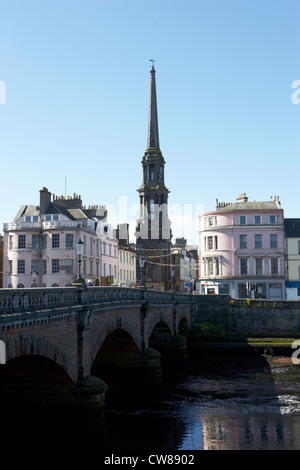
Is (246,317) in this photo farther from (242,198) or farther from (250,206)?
(242,198)

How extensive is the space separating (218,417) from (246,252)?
146ft

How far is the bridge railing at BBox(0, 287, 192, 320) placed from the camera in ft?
53.7

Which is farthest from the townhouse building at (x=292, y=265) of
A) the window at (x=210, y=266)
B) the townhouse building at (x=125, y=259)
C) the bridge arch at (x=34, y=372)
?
the bridge arch at (x=34, y=372)

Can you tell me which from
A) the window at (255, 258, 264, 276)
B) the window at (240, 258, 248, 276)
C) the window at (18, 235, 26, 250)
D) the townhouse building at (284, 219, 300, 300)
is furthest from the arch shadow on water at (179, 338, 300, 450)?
the window at (18, 235, 26, 250)

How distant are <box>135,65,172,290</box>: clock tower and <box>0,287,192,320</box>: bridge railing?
66.0 metres

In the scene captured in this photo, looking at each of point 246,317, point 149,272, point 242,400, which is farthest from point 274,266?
point 242,400

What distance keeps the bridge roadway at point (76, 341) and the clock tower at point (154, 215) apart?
202 feet

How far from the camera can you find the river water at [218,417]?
23219mm

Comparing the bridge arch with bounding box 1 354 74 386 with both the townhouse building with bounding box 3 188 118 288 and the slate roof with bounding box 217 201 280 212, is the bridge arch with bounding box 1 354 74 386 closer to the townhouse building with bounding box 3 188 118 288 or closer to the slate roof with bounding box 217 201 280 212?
the townhouse building with bounding box 3 188 118 288

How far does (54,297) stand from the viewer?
20.5m

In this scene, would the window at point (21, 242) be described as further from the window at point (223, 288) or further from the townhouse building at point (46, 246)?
the window at point (223, 288)

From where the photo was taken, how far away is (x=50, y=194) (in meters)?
65.2

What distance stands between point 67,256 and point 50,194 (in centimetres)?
936
